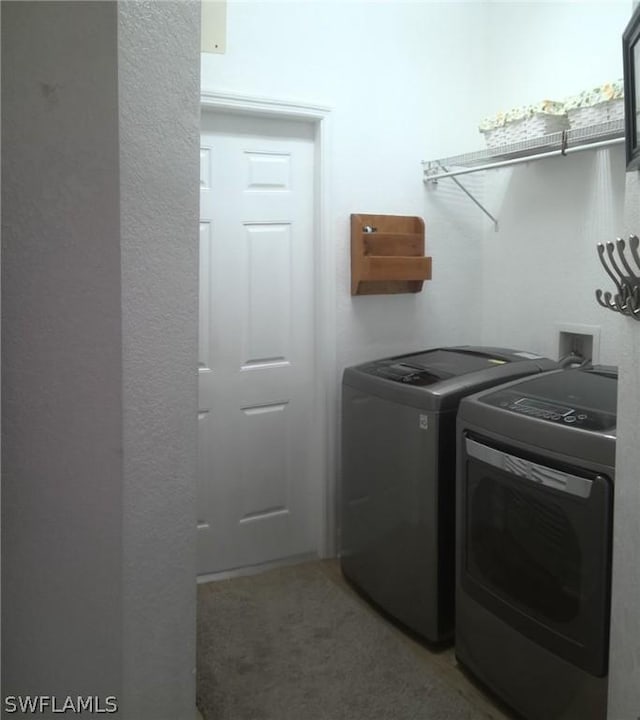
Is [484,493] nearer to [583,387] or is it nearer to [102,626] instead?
[583,387]

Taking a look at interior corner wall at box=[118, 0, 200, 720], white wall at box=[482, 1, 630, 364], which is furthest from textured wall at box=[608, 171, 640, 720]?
white wall at box=[482, 1, 630, 364]

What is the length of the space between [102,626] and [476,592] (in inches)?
50.6

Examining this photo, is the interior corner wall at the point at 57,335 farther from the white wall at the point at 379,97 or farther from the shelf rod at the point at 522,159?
the shelf rod at the point at 522,159

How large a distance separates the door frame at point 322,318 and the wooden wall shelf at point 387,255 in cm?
12

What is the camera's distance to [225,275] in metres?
2.63

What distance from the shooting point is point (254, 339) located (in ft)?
8.96

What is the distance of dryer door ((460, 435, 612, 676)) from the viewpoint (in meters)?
1.59

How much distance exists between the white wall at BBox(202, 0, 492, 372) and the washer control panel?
3.36ft

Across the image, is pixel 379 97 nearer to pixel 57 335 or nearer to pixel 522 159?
pixel 522 159

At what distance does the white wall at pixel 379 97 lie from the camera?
8.36 feet

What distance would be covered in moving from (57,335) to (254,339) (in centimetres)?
175

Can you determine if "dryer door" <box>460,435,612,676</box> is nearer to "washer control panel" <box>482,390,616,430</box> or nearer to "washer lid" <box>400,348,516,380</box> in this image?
"washer control panel" <box>482,390,616,430</box>

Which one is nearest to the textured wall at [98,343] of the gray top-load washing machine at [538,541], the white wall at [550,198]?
the gray top-load washing machine at [538,541]

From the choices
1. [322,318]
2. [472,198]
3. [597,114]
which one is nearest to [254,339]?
[322,318]
